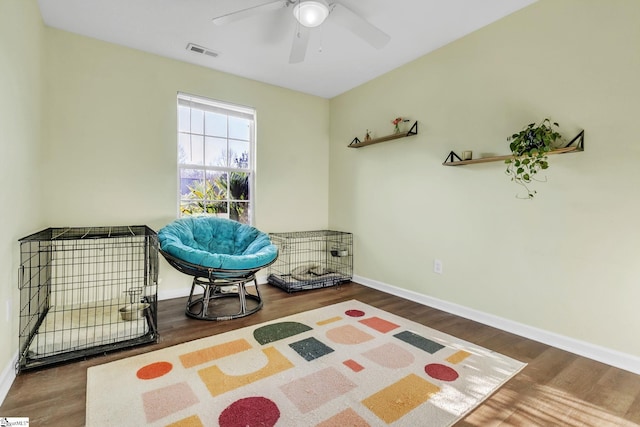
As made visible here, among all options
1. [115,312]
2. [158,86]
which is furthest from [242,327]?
[158,86]

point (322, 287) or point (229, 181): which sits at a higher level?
point (229, 181)

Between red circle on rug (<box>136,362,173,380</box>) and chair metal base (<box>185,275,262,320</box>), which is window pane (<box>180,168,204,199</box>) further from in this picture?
red circle on rug (<box>136,362,173,380</box>)

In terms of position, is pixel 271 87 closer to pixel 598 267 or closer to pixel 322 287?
pixel 322 287

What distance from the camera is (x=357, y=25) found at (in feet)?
7.03

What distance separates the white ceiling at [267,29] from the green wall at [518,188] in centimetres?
24

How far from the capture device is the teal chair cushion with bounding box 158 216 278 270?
7.99 feet

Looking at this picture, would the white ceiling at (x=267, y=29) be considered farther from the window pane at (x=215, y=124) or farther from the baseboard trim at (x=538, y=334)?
the baseboard trim at (x=538, y=334)

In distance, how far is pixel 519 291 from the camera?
7.93ft

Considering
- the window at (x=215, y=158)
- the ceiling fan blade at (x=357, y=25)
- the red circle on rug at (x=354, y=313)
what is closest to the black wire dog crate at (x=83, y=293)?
the window at (x=215, y=158)

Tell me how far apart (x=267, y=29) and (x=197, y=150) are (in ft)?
4.89

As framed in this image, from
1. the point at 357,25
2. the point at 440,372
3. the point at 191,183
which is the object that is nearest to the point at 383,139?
the point at 357,25

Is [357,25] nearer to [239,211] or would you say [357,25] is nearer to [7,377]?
[239,211]

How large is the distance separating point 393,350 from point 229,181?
2556 millimetres

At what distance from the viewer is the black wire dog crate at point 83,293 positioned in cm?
199
